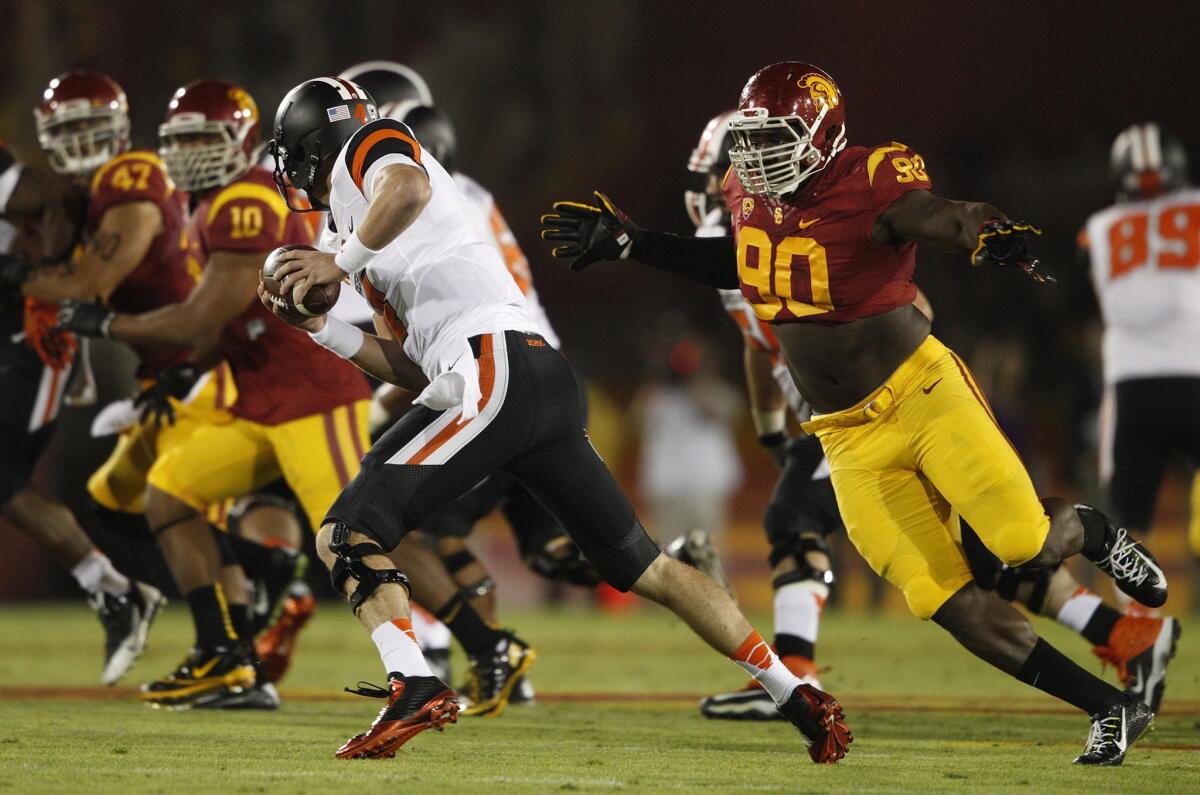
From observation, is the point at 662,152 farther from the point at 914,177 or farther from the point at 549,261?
the point at 914,177

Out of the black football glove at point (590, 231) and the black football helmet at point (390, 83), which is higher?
the black football helmet at point (390, 83)

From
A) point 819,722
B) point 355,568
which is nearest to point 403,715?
point 355,568

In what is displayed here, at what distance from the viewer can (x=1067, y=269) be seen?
1641cm

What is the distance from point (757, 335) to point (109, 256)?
255cm

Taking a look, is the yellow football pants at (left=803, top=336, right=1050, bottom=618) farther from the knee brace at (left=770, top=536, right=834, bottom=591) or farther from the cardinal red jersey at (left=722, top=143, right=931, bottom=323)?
the knee brace at (left=770, top=536, right=834, bottom=591)

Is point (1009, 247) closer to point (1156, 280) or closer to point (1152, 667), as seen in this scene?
point (1152, 667)

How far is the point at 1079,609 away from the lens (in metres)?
6.04

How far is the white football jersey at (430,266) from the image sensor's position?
4.79 meters

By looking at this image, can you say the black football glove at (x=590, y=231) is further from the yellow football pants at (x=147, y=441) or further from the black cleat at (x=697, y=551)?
the yellow football pants at (x=147, y=441)

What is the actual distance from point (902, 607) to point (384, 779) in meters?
10.1

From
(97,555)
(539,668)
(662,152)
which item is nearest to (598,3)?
(662,152)

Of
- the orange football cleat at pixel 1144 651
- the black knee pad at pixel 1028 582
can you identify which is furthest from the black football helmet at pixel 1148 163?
the orange football cleat at pixel 1144 651

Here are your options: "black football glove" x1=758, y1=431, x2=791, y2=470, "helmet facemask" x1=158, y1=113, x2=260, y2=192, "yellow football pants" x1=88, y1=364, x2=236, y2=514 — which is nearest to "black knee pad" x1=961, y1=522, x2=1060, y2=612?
"black football glove" x1=758, y1=431, x2=791, y2=470

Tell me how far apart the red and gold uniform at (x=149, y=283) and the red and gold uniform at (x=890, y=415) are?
2.53 metres
